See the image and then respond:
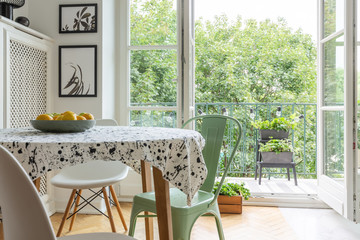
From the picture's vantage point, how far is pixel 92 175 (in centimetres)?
217

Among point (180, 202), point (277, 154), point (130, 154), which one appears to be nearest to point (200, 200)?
point (180, 202)

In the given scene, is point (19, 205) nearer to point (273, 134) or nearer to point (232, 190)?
point (232, 190)

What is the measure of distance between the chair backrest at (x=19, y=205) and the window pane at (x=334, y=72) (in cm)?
254

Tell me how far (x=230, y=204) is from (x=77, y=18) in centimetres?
216

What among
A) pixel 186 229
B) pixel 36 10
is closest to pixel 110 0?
pixel 36 10

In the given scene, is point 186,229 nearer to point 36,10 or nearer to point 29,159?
point 29,159

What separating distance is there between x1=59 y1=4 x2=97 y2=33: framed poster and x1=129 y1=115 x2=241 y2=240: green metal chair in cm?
158

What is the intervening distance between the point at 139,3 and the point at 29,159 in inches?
99.8

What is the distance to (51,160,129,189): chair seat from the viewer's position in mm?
1932

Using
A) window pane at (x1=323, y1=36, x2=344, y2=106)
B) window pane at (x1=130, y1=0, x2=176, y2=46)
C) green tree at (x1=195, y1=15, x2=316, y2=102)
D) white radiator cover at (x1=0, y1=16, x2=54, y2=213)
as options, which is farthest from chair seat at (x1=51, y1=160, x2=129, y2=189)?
green tree at (x1=195, y1=15, x2=316, y2=102)

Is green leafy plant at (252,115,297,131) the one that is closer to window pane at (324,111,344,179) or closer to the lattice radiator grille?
window pane at (324,111,344,179)

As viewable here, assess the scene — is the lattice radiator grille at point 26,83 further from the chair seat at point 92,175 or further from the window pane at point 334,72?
the window pane at point 334,72

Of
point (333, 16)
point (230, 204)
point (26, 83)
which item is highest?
point (333, 16)

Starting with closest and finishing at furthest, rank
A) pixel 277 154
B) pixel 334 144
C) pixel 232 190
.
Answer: pixel 334 144, pixel 232 190, pixel 277 154
